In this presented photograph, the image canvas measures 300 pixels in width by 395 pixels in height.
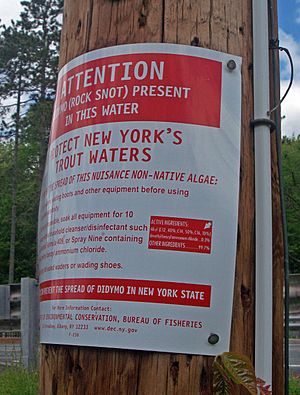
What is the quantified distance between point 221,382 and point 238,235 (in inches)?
18.4

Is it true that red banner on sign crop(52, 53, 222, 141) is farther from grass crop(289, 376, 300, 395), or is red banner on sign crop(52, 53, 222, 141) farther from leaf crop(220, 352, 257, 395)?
grass crop(289, 376, 300, 395)

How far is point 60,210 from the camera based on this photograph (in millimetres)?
2363

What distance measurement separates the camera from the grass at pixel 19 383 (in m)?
5.56

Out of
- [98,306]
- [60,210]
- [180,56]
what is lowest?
[98,306]

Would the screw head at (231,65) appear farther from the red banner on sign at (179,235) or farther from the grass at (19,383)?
the grass at (19,383)

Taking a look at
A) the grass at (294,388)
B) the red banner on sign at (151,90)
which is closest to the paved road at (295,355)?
the grass at (294,388)

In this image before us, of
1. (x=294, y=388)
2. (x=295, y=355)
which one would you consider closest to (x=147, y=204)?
(x=294, y=388)

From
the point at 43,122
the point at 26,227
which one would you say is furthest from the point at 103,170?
the point at 26,227

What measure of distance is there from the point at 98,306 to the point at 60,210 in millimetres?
392

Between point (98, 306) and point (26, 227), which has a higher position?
point (26, 227)

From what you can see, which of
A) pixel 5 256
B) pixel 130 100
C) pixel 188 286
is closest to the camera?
pixel 188 286

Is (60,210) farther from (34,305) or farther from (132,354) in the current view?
(34,305)

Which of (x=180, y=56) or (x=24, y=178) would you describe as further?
(x=24, y=178)

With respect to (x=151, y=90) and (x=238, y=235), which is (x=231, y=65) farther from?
(x=238, y=235)
